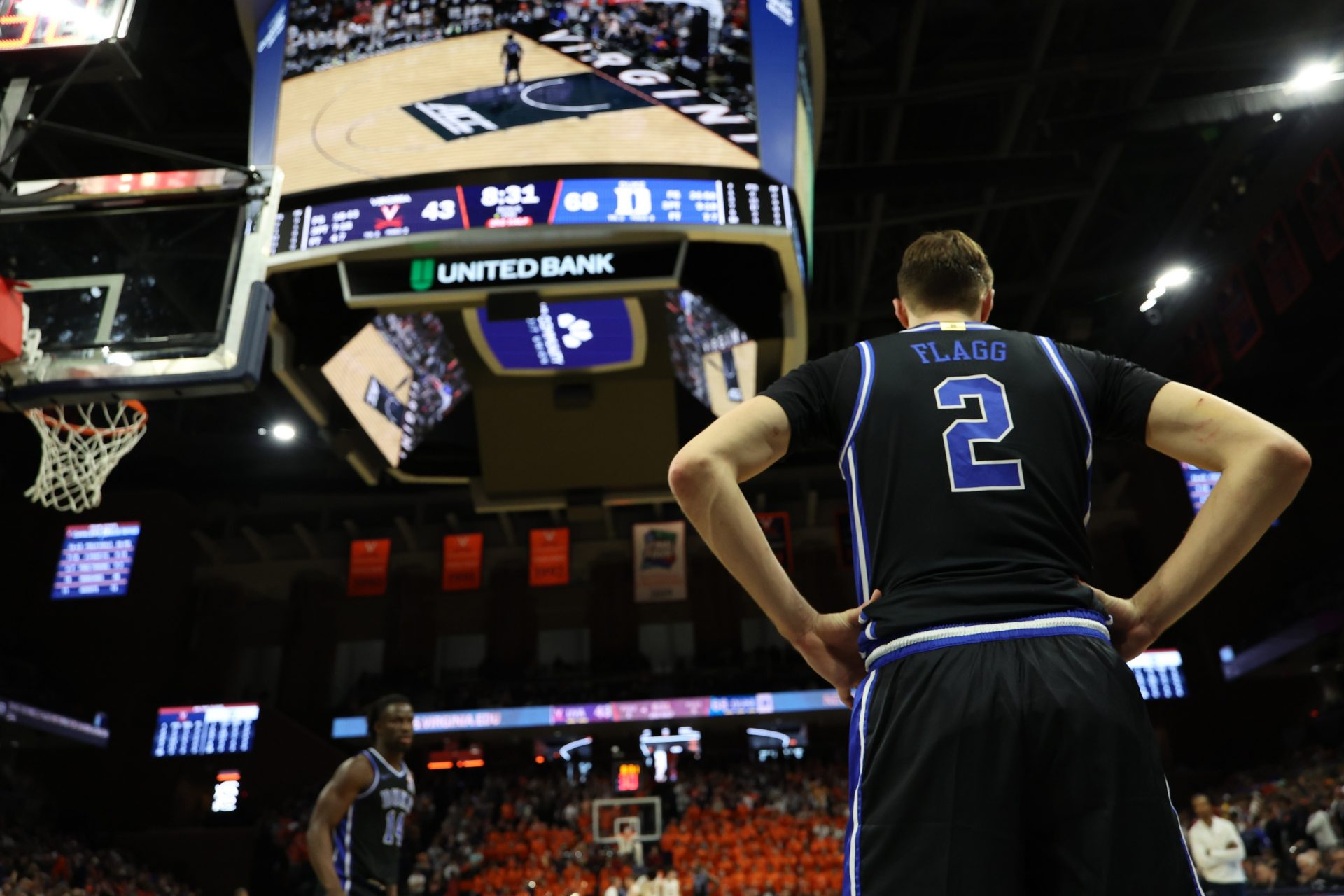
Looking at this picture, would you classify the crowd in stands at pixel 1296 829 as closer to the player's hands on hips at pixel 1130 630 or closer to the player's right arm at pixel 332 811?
the player's right arm at pixel 332 811

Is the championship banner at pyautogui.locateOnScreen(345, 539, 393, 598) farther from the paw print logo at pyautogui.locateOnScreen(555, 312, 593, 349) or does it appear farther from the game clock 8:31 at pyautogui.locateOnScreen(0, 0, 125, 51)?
the game clock 8:31 at pyautogui.locateOnScreen(0, 0, 125, 51)

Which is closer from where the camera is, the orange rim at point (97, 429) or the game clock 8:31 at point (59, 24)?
the game clock 8:31 at point (59, 24)

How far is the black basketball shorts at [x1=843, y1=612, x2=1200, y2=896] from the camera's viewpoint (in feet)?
5.15

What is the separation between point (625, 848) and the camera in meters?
16.5

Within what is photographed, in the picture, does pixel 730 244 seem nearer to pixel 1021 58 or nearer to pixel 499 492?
pixel 499 492

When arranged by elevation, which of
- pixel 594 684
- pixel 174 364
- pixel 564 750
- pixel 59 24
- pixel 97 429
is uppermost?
pixel 594 684

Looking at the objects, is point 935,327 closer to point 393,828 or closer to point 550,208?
point 393,828

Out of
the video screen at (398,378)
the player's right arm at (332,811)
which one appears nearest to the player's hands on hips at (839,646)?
the player's right arm at (332,811)

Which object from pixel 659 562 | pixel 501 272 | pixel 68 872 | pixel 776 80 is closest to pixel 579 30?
pixel 776 80

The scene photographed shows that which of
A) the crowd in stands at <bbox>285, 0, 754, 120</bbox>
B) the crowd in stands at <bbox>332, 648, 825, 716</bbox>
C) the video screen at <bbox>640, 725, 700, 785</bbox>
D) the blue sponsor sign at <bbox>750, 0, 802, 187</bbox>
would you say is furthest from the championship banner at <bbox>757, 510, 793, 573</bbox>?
the crowd in stands at <bbox>285, 0, 754, 120</bbox>

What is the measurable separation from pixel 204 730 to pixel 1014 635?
23.2 meters

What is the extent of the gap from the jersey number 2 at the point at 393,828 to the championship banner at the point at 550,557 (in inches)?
634

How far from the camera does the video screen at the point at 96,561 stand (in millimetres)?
21125

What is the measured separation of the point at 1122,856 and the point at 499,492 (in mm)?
9066
